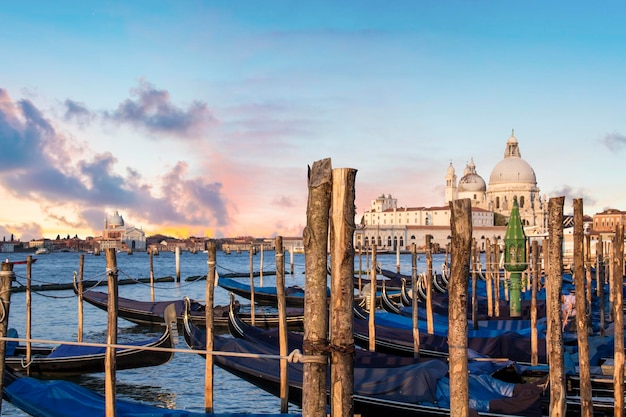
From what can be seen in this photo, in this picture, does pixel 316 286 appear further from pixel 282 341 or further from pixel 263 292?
pixel 263 292

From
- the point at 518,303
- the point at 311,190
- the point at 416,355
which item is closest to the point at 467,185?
the point at 518,303

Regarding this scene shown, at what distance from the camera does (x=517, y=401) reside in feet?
22.1

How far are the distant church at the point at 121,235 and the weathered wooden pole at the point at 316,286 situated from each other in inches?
3575

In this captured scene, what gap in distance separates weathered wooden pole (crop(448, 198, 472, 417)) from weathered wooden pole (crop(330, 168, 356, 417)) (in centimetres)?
78

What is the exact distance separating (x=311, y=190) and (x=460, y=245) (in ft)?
3.46

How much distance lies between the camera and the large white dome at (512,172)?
8531 centimetres

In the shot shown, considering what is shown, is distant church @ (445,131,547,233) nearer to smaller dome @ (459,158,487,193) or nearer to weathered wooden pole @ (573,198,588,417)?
smaller dome @ (459,158,487,193)

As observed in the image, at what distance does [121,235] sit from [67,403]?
91810 mm

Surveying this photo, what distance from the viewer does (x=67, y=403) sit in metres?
6.42

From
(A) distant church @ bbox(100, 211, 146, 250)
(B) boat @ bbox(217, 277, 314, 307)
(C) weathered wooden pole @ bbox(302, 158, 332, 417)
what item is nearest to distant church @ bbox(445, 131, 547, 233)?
(A) distant church @ bbox(100, 211, 146, 250)

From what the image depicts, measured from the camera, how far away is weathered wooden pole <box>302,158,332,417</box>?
3.95 metres

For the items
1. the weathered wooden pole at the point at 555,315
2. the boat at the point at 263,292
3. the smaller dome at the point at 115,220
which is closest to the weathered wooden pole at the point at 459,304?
the weathered wooden pole at the point at 555,315

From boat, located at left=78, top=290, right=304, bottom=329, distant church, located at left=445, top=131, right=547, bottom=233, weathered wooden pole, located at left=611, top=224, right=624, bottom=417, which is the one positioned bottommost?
boat, located at left=78, top=290, right=304, bottom=329

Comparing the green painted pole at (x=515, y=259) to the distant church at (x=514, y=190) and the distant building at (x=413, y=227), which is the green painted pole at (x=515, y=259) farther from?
the distant church at (x=514, y=190)
